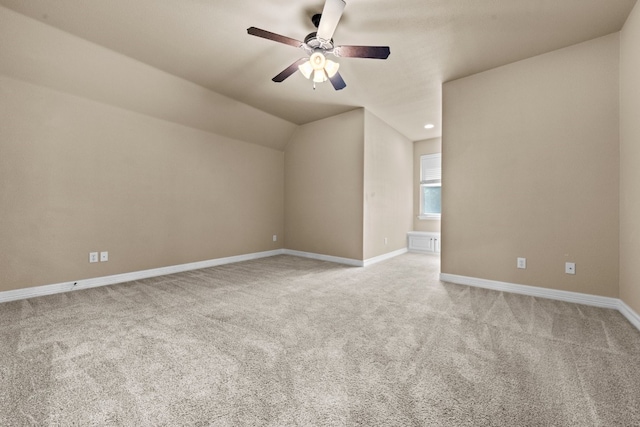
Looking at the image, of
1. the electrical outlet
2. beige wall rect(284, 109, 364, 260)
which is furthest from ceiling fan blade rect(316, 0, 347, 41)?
the electrical outlet

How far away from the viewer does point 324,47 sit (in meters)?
2.63

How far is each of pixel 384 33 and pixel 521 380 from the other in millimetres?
3182

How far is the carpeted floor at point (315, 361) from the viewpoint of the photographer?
4.50 feet

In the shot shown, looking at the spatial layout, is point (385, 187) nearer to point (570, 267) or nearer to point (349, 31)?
point (570, 267)

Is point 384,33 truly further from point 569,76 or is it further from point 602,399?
point 602,399

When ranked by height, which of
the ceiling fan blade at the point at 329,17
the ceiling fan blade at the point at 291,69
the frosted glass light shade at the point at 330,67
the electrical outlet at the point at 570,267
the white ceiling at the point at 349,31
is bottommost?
the electrical outlet at the point at 570,267

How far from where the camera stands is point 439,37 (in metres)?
2.89

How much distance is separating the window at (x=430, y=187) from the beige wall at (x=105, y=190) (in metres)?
4.32

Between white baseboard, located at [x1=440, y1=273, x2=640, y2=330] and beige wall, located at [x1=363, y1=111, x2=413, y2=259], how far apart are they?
1678 millimetres

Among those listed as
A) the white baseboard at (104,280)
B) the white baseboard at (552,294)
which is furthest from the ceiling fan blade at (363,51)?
the white baseboard at (104,280)

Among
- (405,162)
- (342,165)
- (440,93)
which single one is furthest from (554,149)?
(405,162)

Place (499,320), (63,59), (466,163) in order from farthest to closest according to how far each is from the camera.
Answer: (466,163)
(63,59)
(499,320)

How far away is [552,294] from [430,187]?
4.03 metres

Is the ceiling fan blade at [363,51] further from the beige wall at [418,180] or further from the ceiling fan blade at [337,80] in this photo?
the beige wall at [418,180]
